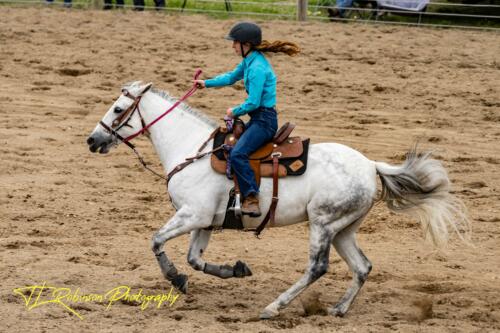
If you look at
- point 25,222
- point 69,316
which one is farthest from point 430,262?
point 25,222

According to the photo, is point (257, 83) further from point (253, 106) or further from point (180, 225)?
point (180, 225)

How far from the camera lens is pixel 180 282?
7.98m

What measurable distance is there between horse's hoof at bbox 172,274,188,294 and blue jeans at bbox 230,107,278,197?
952 millimetres

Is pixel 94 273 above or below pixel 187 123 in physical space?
below

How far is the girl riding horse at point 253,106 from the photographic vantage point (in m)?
7.67

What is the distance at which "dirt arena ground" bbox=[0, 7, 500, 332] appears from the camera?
7797 mm

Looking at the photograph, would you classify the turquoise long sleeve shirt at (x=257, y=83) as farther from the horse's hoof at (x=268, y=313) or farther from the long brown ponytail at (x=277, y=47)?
the horse's hoof at (x=268, y=313)

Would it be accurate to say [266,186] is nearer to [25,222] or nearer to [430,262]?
[430,262]

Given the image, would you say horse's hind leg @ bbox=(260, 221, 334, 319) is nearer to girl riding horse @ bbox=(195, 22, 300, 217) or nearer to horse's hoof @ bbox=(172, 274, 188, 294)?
girl riding horse @ bbox=(195, 22, 300, 217)

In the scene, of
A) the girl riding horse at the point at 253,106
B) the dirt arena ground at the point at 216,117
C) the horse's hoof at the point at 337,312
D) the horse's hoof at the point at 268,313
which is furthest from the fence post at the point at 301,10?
the horse's hoof at the point at 268,313

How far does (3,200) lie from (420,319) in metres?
5.14

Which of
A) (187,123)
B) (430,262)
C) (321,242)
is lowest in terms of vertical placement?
(430,262)

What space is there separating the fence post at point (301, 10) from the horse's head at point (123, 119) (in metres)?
12.5

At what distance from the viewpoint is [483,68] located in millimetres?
16234
